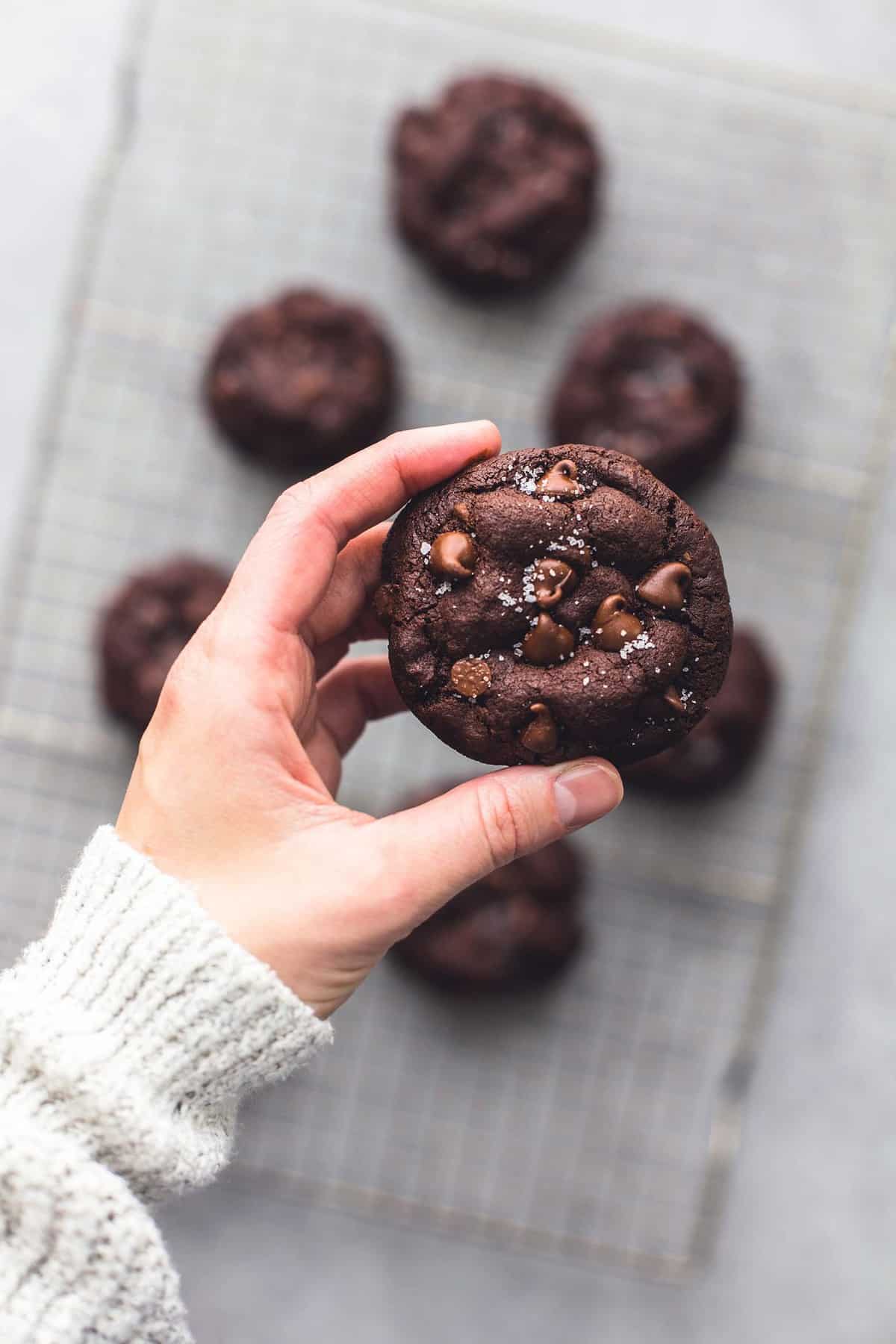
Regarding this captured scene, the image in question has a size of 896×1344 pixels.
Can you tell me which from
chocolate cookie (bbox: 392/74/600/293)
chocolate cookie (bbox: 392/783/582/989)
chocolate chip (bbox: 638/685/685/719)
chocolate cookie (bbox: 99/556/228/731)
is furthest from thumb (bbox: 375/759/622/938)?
chocolate cookie (bbox: 392/74/600/293)

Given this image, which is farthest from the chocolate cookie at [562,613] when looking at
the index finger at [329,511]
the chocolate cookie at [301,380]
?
the chocolate cookie at [301,380]

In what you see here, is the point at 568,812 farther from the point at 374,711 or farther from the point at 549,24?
the point at 549,24

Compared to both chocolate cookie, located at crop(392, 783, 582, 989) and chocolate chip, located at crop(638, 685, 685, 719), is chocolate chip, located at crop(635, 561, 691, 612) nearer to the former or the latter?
chocolate chip, located at crop(638, 685, 685, 719)

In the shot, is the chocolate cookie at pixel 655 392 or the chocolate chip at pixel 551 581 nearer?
the chocolate chip at pixel 551 581

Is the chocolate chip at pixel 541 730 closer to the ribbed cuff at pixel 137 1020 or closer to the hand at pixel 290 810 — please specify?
the hand at pixel 290 810

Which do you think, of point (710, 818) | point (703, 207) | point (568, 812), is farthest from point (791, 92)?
point (568, 812)

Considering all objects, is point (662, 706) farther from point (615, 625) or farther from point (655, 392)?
point (655, 392)

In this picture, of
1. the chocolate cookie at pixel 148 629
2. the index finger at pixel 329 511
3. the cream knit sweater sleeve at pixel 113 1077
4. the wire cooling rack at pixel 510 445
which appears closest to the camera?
the cream knit sweater sleeve at pixel 113 1077
